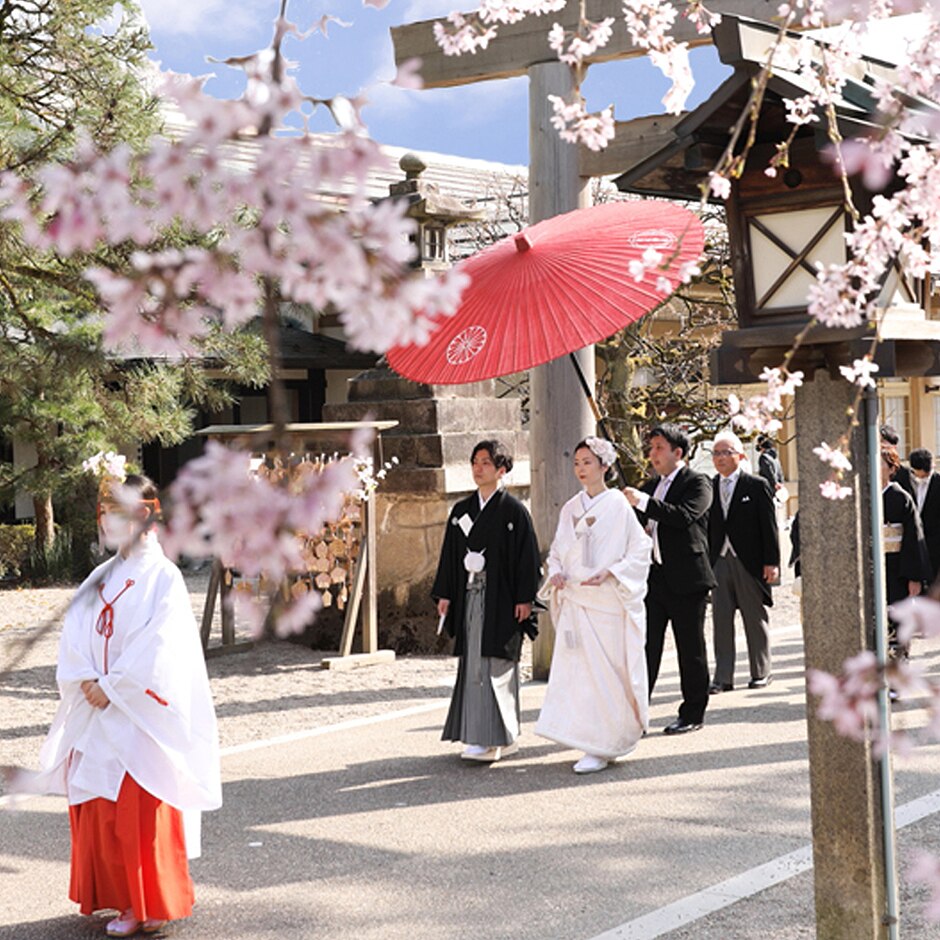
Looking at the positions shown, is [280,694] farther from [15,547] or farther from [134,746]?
[15,547]

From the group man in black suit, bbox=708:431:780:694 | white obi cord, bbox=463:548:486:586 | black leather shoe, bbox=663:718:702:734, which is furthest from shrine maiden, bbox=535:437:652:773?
man in black suit, bbox=708:431:780:694

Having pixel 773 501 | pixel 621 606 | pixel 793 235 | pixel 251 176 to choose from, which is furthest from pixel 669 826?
pixel 251 176

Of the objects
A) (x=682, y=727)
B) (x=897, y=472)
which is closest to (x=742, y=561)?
(x=897, y=472)

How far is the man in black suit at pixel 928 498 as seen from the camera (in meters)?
9.63

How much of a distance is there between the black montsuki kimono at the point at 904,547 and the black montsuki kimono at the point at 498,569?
10.3ft

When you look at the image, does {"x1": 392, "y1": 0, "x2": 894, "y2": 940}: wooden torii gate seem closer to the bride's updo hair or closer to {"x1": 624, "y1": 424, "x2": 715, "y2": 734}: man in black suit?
{"x1": 624, "y1": 424, "x2": 715, "y2": 734}: man in black suit

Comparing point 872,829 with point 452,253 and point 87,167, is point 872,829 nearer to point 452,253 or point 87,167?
point 87,167

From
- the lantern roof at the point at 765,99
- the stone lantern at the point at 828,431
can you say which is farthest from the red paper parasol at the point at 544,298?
the stone lantern at the point at 828,431

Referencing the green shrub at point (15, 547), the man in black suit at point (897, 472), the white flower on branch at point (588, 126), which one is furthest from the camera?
the green shrub at point (15, 547)

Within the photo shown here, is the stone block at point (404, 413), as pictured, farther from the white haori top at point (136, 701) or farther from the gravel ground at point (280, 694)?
the white haori top at point (136, 701)

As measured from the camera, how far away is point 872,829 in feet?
12.5

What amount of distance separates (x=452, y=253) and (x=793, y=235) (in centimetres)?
1482

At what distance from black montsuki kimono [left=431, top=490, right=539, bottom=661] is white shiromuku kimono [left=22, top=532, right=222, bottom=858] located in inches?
95.5

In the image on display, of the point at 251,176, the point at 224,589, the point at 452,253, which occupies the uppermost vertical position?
the point at 452,253
